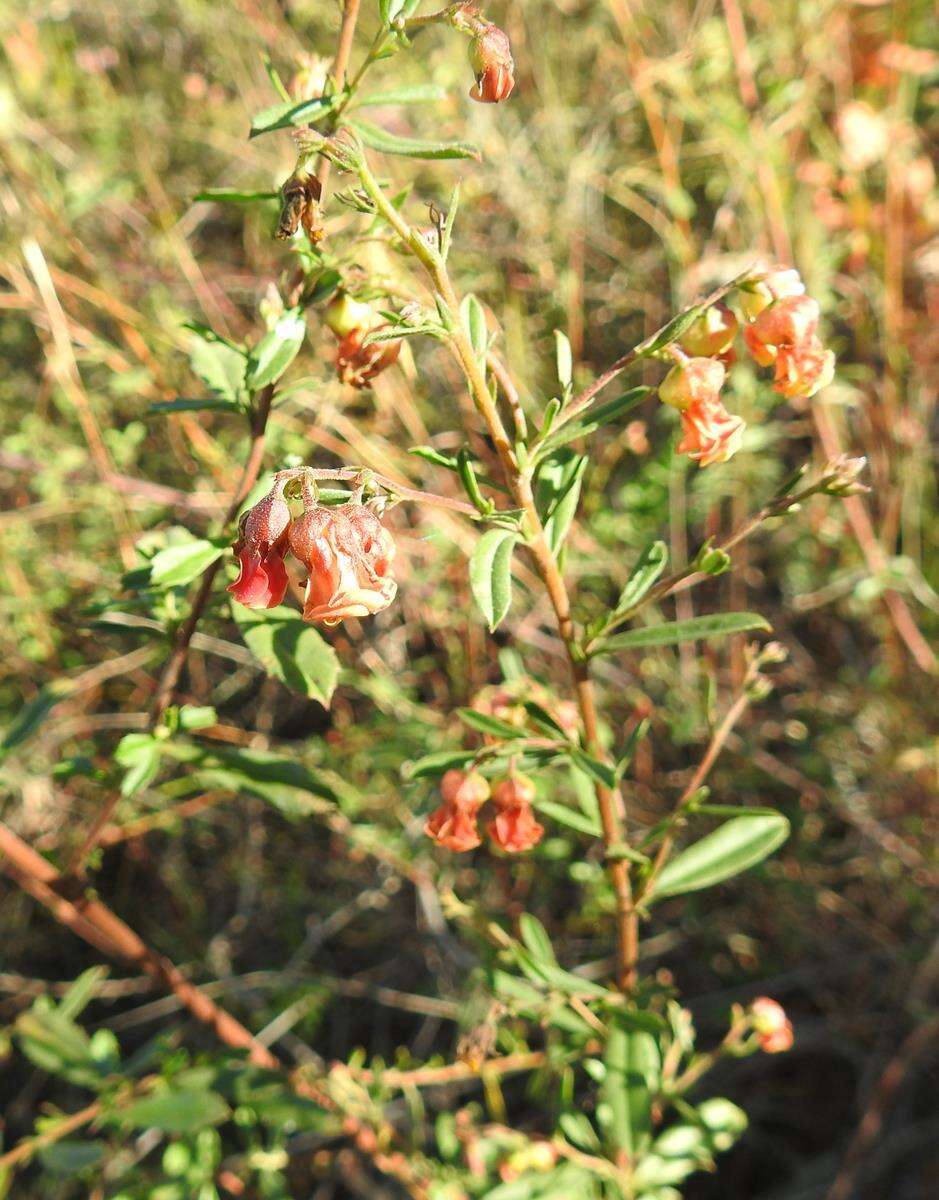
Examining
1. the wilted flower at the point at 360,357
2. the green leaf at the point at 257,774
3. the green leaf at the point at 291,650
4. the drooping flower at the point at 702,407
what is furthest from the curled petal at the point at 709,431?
the green leaf at the point at 257,774

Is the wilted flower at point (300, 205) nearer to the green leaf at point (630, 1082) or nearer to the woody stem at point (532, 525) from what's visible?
the woody stem at point (532, 525)

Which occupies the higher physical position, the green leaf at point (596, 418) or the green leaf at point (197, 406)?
the green leaf at point (197, 406)

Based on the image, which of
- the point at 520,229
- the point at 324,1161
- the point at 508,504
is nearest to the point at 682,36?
the point at 520,229

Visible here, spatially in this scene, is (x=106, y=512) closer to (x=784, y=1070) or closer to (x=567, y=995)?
(x=567, y=995)

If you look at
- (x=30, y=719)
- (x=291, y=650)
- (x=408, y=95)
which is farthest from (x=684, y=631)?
(x=30, y=719)

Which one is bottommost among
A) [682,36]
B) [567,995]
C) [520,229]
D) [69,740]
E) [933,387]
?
[567,995]

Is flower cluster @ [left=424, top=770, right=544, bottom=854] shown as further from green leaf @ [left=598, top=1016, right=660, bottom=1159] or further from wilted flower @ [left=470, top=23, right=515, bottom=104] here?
wilted flower @ [left=470, top=23, right=515, bottom=104]

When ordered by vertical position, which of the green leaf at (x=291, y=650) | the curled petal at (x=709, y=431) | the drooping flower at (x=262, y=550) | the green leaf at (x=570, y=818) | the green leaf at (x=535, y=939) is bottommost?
the green leaf at (x=535, y=939)
